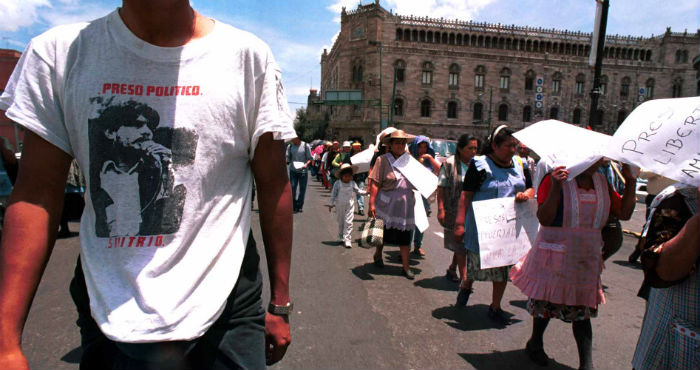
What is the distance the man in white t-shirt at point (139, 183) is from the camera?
1.19m

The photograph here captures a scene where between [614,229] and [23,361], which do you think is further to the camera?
[614,229]

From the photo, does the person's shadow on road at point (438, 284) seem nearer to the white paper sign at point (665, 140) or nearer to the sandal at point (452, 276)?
the sandal at point (452, 276)

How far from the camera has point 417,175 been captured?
18.7 feet

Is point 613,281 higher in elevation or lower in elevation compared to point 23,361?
lower

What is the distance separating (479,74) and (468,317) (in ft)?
166

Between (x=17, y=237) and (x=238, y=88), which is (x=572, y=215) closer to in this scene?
(x=238, y=88)

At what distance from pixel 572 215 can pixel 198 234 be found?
2.75 meters

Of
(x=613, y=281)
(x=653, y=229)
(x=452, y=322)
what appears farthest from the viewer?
(x=613, y=281)

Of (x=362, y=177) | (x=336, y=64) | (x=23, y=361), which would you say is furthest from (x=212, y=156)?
(x=336, y=64)

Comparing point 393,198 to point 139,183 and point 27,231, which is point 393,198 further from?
point 27,231

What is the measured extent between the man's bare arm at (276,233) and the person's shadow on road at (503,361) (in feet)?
7.47

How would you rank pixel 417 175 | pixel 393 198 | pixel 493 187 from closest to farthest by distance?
pixel 493 187 < pixel 417 175 < pixel 393 198

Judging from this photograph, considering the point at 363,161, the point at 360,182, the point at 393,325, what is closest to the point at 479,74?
the point at 360,182

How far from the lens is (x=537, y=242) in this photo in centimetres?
331
